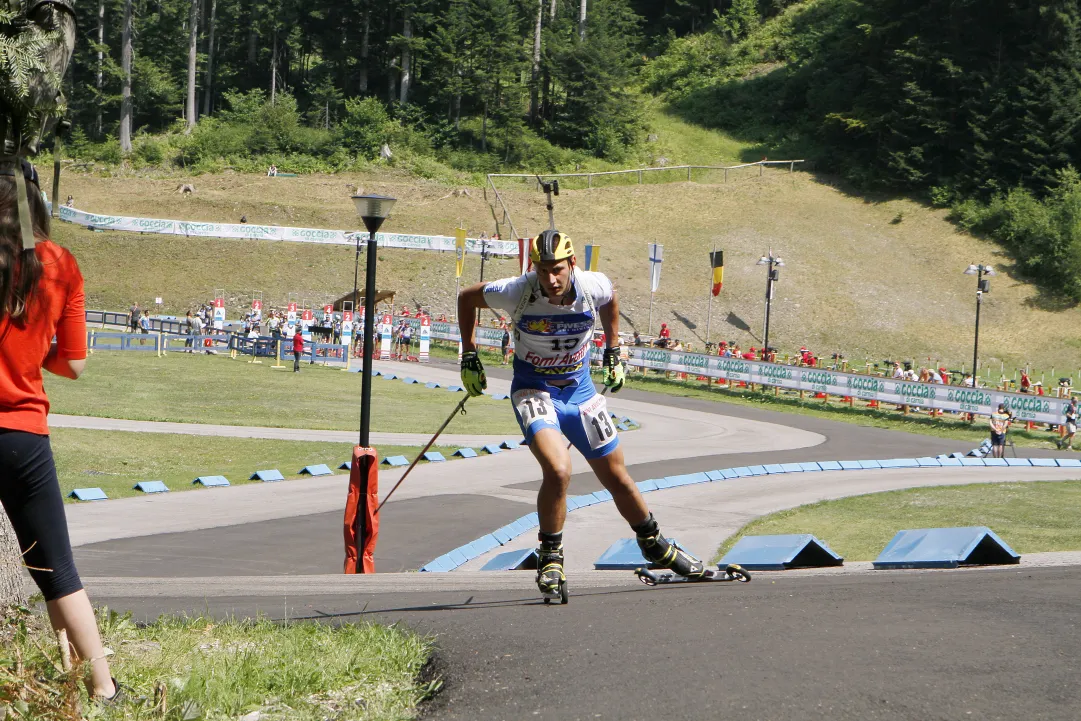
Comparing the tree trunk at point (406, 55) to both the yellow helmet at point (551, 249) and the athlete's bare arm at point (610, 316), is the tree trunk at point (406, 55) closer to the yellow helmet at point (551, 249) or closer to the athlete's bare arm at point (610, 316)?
the athlete's bare arm at point (610, 316)

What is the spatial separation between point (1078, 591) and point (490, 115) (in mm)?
85711

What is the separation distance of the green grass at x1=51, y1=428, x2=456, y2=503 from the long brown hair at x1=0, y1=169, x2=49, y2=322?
13.3 meters

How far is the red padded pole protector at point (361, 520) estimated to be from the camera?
11852 millimetres

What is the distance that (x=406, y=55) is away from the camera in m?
90.8

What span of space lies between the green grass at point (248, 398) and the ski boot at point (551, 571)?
2002 centimetres

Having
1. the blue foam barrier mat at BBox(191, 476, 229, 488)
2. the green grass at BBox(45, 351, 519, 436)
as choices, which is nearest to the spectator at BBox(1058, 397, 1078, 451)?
the green grass at BBox(45, 351, 519, 436)

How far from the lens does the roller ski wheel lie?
289 inches

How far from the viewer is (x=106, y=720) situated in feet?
12.2

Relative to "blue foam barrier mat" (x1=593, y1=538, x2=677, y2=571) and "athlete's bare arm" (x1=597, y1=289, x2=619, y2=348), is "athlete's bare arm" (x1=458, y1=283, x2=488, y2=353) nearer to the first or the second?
"athlete's bare arm" (x1=597, y1=289, x2=619, y2=348)

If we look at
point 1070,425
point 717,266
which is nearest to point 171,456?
point 1070,425

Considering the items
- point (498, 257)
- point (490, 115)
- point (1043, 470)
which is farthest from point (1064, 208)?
point (1043, 470)

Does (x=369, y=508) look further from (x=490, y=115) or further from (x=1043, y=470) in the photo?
(x=490, y=115)

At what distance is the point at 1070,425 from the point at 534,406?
29841mm

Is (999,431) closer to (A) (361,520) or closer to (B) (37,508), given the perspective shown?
(A) (361,520)
